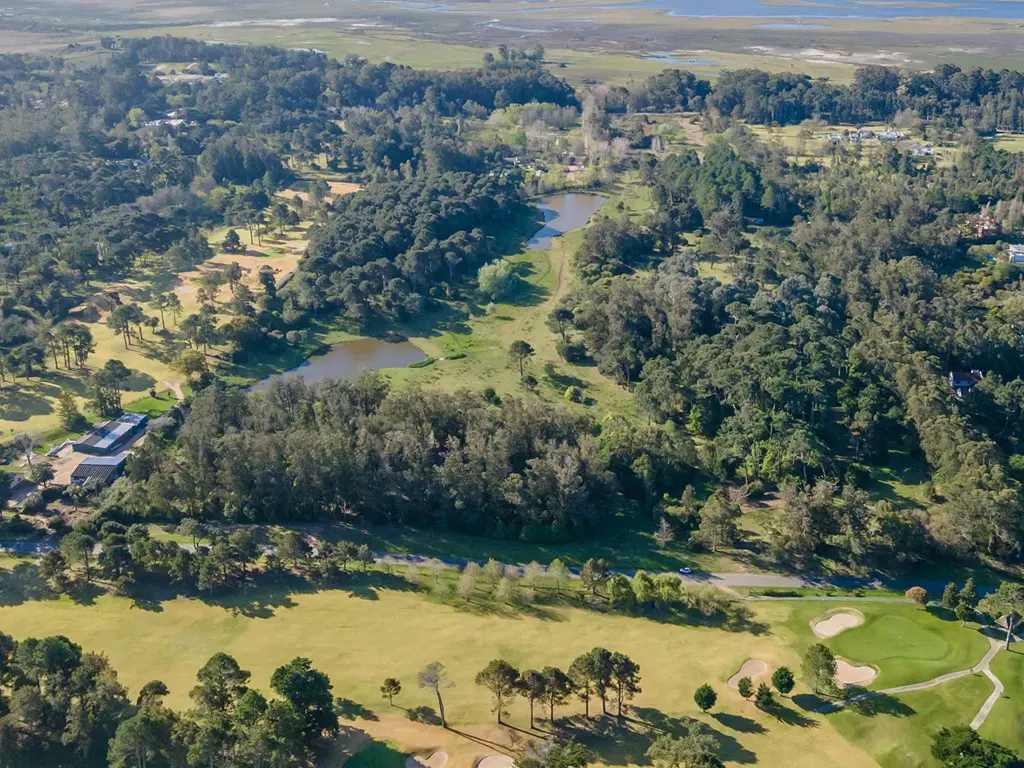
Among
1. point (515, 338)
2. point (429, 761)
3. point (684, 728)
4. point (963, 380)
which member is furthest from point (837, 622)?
point (515, 338)

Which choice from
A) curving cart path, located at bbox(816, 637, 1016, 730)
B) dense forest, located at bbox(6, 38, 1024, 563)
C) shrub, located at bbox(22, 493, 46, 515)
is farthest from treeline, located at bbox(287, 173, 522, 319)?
curving cart path, located at bbox(816, 637, 1016, 730)

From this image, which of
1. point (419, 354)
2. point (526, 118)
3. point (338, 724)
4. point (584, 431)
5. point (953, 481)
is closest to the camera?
point (338, 724)

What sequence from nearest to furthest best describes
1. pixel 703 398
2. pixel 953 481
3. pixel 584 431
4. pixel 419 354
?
pixel 953 481, pixel 584 431, pixel 703 398, pixel 419 354

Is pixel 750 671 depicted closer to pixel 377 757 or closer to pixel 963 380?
pixel 377 757

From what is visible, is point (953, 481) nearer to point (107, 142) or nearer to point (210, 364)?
point (210, 364)

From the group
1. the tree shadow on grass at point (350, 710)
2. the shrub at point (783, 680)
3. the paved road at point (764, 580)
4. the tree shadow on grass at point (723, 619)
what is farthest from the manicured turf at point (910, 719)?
the tree shadow on grass at point (350, 710)

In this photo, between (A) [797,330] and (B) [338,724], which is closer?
(B) [338,724]

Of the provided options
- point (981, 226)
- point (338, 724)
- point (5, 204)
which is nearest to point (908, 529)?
point (338, 724)

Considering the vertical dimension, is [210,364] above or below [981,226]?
below

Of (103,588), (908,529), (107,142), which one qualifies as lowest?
(103,588)
